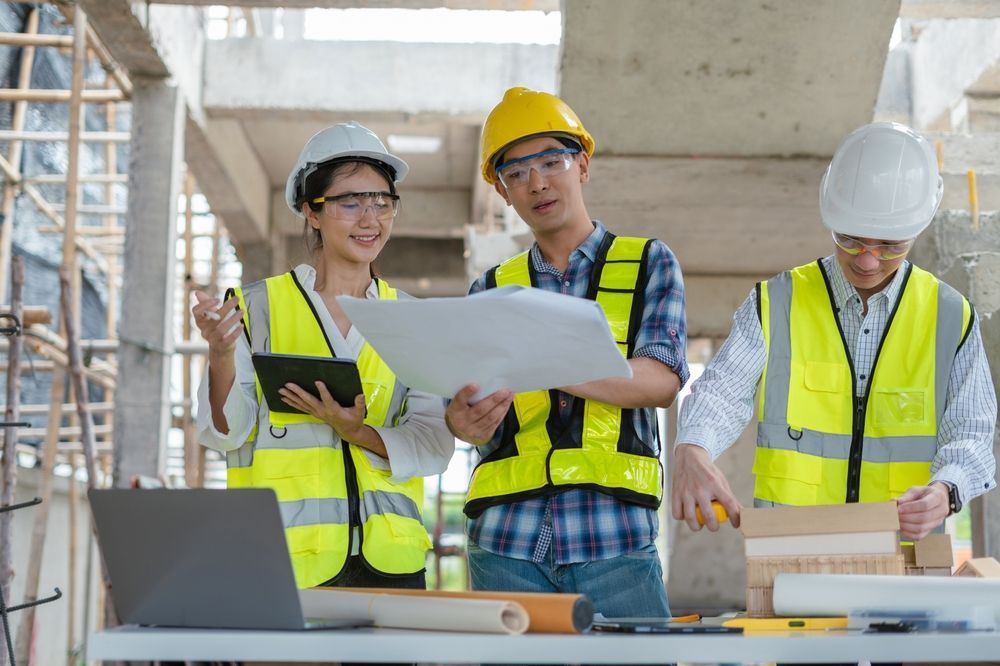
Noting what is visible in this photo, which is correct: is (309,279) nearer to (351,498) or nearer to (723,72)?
(351,498)

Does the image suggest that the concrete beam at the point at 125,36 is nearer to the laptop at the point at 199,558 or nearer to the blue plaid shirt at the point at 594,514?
the blue plaid shirt at the point at 594,514

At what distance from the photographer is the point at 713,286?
9.45 meters

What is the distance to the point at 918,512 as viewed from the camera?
2.37 meters

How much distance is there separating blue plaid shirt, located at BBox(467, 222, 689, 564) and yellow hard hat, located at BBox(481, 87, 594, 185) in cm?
46

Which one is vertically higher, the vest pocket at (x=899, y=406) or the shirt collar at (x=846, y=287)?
the shirt collar at (x=846, y=287)

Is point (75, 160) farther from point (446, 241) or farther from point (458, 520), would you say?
point (458, 520)

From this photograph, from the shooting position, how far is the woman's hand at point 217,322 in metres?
2.70

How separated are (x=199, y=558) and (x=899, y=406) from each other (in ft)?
5.96

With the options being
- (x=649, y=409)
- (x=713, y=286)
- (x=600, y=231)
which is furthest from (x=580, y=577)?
A: (x=713, y=286)

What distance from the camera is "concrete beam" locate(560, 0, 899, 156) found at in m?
6.40

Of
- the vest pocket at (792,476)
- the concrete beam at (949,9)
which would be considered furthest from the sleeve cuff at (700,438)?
the concrete beam at (949,9)

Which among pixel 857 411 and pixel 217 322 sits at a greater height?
pixel 217 322

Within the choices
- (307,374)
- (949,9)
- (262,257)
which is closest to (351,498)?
(307,374)

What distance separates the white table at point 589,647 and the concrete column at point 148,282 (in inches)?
273
